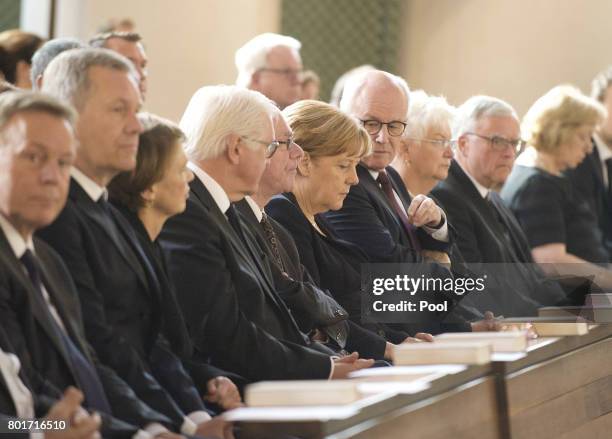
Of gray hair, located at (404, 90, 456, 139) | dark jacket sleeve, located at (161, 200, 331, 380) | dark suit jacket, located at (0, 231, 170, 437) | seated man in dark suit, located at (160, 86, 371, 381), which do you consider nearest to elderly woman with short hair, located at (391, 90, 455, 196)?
gray hair, located at (404, 90, 456, 139)

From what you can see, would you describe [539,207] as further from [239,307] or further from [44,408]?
[44,408]

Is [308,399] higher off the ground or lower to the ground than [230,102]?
lower

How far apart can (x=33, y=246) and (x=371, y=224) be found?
8.91 ft

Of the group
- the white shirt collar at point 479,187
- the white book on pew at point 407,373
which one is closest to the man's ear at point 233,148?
the white book on pew at point 407,373

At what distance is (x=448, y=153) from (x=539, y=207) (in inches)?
68.0

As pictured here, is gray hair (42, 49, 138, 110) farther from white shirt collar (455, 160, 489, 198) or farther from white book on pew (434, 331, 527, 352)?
white shirt collar (455, 160, 489, 198)

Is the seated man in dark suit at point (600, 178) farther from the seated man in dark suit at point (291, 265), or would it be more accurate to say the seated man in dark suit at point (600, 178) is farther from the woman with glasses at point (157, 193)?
the woman with glasses at point (157, 193)

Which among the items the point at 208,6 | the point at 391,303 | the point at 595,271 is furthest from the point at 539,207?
the point at 208,6

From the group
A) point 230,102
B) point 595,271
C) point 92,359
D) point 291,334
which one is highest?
point 230,102

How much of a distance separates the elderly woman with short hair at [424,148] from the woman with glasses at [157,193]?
2.69 meters

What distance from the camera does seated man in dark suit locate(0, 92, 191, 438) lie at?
129 inches

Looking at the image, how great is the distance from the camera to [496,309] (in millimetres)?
6828

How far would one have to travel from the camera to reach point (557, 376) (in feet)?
16.4

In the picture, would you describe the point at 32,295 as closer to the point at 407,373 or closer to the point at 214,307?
the point at 214,307
